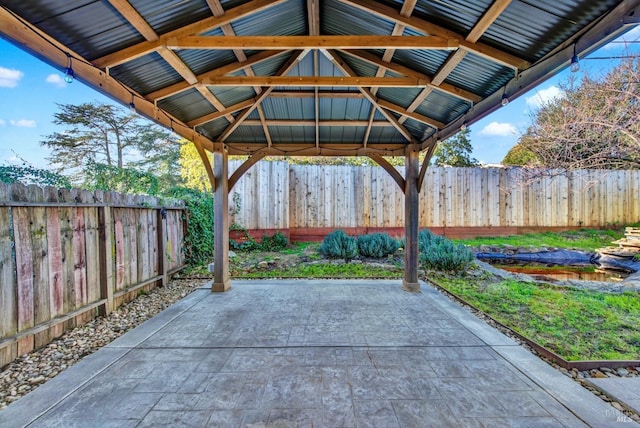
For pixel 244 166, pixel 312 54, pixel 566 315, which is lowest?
pixel 566 315

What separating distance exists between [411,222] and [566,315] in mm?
2203

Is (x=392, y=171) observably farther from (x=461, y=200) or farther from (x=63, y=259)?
(x=461, y=200)

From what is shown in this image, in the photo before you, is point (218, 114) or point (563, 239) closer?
point (218, 114)

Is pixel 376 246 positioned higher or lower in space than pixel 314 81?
lower

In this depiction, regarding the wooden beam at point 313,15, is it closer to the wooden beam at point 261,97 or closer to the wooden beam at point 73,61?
the wooden beam at point 261,97

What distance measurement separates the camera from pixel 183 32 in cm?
236

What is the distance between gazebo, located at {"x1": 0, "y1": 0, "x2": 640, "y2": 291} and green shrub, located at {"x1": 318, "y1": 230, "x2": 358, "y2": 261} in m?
2.03

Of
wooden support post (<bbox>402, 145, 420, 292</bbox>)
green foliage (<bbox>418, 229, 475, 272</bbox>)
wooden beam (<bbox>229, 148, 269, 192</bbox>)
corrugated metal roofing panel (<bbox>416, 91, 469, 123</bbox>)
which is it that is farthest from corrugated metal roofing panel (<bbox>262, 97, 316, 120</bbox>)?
green foliage (<bbox>418, 229, 475, 272</bbox>)

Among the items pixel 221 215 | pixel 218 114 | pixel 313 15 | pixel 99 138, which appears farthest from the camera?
pixel 99 138

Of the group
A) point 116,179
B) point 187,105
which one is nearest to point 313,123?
point 187,105

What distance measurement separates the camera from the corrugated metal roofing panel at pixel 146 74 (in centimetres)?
261

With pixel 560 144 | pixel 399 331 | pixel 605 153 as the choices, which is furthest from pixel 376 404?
pixel 560 144

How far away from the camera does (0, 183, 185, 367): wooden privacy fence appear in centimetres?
246

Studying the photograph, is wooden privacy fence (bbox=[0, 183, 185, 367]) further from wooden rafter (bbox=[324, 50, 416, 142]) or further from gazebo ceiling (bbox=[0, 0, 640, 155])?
wooden rafter (bbox=[324, 50, 416, 142])
